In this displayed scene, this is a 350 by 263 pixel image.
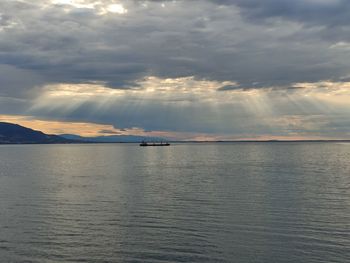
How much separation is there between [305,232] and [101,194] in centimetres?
3609

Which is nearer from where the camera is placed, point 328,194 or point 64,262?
point 64,262

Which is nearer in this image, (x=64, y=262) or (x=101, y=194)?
(x=64, y=262)

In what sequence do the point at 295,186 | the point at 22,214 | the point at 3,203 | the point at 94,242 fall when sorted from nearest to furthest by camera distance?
the point at 94,242, the point at 22,214, the point at 3,203, the point at 295,186

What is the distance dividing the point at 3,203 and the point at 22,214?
9.91 metres

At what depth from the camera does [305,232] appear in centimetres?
3891

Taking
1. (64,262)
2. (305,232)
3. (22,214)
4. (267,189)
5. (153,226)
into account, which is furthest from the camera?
(267,189)

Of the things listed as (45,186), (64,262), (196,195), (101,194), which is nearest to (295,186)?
(196,195)

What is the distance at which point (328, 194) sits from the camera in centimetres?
6362

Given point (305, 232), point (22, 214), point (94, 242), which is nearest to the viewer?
point (94, 242)

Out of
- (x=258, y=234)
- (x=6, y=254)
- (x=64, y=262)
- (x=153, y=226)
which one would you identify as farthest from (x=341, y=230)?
(x=6, y=254)

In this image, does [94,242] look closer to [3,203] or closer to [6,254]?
[6,254]

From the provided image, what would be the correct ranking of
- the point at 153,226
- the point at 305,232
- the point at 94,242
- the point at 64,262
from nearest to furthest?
the point at 64,262, the point at 94,242, the point at 305,232, the point at 153,226

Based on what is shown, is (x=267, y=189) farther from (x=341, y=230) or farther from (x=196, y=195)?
(x=341, y=230)

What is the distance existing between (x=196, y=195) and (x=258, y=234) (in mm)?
25457
